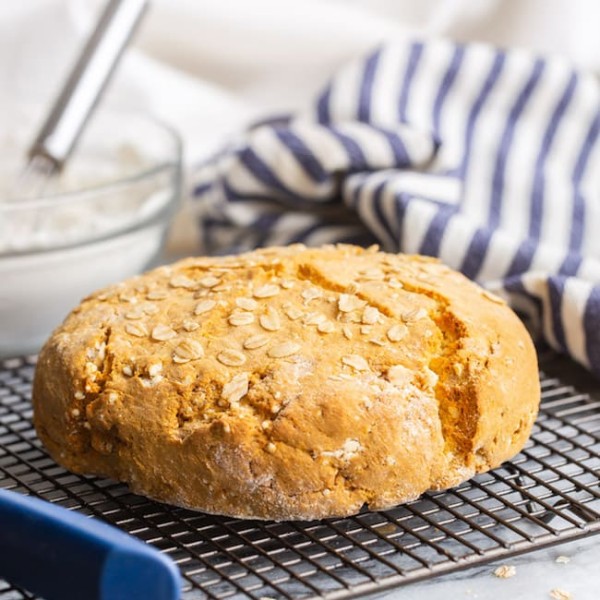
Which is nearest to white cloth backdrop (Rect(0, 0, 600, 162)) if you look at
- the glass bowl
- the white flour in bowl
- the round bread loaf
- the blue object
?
the glass bowl

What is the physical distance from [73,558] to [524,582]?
50 cm

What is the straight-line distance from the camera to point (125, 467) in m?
1.27

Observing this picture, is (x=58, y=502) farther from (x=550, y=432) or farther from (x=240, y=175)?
(x=240, y=175)

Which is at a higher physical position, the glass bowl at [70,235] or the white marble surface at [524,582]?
the glass bowl at [70,235]

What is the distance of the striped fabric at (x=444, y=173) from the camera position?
1882mm

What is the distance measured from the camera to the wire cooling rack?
1.15m

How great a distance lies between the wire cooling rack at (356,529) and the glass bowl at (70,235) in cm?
39

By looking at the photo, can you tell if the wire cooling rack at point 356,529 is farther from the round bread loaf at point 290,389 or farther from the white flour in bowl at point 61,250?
the white flour in bowl at point 61,250

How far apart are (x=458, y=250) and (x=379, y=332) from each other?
2.03ft

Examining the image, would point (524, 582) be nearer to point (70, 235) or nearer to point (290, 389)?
point (290, 389)

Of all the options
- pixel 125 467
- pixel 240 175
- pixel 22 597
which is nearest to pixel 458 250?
pixel 240 175

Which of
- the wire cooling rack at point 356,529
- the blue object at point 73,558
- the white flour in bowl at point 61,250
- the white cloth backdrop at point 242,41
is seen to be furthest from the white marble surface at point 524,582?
the white cloth backdrop at point 242,41

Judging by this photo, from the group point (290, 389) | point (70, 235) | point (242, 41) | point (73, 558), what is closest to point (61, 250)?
point (70, 235)

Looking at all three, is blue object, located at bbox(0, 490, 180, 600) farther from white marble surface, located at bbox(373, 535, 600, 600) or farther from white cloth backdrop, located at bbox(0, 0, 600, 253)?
white cloth backdrop, located at bbox(0, 0, 600, 253)
